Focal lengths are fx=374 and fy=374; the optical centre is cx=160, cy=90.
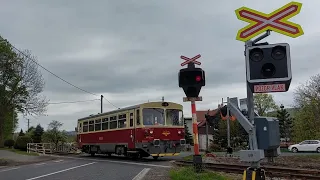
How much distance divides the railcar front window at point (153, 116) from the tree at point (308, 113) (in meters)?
29.7

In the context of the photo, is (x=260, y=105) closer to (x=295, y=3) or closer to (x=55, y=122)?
(x=55, y=122)

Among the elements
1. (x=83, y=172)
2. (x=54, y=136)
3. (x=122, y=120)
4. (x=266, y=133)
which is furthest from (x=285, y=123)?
(x=266, y=133)

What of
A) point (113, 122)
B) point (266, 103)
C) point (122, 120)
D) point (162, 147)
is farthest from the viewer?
point (266, 103)

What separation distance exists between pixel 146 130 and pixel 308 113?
32852mm

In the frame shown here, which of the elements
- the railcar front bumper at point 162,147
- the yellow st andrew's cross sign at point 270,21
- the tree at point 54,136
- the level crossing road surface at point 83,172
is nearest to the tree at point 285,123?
the tree at point 54,136

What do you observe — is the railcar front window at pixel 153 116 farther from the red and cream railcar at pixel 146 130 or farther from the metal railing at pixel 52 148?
the metal railing at pixel 52 148

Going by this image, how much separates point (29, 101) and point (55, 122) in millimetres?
5585

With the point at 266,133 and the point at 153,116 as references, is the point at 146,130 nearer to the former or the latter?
the point at 153,116

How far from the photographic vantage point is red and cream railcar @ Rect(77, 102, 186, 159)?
2097cm

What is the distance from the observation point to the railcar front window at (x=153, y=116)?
21250mm

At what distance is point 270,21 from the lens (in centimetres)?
499

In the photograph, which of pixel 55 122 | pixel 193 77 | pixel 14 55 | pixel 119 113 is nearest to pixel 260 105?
pixel 55 122

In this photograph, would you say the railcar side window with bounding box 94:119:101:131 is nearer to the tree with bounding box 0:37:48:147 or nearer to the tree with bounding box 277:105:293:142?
the tree with bounding box 0:37:48:147

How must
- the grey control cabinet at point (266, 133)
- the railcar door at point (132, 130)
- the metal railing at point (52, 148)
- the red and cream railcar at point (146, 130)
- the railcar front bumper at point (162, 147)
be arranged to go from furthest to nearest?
the metal railing at point (52, 148), the railcar door at point (132, 130), the red and cream railcar at point (146, 130), the railcar front bumper at point (162, 147), the grey control cabinet at point (266, 133)
